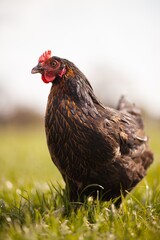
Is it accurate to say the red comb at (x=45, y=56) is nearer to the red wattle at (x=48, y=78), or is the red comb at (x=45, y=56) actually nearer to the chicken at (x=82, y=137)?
the chicken at (x=82, y=137)

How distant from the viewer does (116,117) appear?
12.0 feet

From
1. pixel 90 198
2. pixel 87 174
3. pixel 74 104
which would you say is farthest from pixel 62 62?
pixel 90 198

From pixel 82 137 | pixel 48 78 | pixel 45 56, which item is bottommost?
pixel 82 137

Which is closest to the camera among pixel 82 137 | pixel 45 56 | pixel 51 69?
pixel 82 137

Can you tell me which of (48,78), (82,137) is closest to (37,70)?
(48,78)

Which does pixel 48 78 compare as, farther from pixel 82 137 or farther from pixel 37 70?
pixel 82 137

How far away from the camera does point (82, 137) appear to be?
10.6 feet

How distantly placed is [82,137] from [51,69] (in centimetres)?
71

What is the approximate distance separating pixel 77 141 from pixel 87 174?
367 mm

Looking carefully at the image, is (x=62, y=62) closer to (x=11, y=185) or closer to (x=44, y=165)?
(x=11, y=185)

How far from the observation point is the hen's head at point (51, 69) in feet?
11.2

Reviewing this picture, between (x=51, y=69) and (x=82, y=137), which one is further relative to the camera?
(x=51, y=69)

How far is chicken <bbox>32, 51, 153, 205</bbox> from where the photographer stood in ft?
10.7

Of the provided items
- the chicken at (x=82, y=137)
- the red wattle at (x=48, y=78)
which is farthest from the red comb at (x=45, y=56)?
the red wattle at (x=48, y=78)
